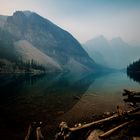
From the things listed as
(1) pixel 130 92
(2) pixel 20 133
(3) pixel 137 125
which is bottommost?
(2) pixel 20 133

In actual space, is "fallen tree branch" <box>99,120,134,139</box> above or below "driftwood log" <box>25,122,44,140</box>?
above

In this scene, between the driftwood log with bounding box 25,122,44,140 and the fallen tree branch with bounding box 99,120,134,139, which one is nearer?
the fallen tree branch with bounding box 99,120,134,139

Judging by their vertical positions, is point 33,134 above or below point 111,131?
below

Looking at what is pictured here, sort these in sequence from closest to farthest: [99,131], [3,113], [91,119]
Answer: [99,131]
[91,119]
[3,113]

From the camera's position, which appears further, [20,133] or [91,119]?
[91,119]

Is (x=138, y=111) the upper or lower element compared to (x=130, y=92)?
lower

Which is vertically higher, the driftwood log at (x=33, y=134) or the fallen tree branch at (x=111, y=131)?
the fallen tree branch at (x=111, y=131)

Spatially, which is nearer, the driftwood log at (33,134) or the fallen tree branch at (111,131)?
the fallen tree branch at (111,131)

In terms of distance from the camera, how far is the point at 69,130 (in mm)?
12398

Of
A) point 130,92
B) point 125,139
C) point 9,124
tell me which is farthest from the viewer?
point 9,124

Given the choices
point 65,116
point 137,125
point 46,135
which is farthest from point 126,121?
point 65,116

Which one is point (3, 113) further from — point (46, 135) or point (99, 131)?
point (99, 131)

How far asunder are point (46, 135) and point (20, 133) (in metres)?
3.32

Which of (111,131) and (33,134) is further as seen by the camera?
(33,134)
